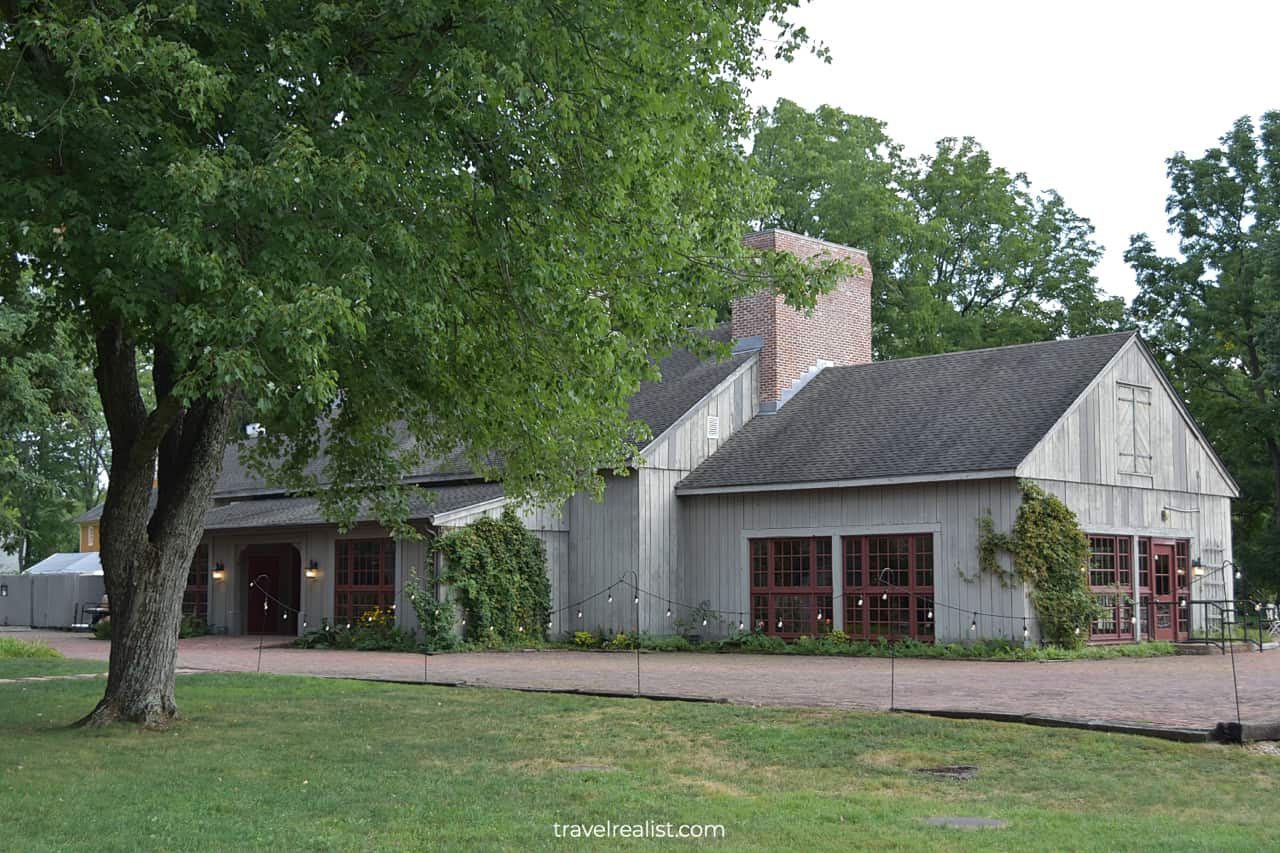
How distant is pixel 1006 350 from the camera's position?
27766mm

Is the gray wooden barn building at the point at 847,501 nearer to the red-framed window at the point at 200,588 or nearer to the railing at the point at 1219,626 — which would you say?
the railing at the point at 1219,626

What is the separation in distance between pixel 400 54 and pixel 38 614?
32.8m

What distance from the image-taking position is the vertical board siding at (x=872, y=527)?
23.3m

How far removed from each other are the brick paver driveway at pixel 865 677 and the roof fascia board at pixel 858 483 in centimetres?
317

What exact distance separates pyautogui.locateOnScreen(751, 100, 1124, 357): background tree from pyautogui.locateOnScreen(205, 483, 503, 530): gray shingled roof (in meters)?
16.0

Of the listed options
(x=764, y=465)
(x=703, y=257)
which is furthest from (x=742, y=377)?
(x=703, y=257)

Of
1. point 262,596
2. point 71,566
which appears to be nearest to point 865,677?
point 262,596

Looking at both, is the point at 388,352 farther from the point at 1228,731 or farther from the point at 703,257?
the point at 1228,731

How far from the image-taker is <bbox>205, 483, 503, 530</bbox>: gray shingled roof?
26.4 meters

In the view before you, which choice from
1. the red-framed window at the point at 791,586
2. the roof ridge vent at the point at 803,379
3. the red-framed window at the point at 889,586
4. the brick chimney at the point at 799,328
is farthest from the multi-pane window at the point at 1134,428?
the roof ridge vent at the point at 803,379

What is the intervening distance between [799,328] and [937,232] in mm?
11819

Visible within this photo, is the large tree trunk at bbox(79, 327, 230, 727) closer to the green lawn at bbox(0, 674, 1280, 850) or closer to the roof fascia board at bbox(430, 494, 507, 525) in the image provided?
the green lawn at bbox(0, 674, 1280, 850)

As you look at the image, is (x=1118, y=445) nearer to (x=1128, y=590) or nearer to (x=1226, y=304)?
(x=1128, y=590)

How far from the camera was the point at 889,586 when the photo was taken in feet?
81.2
